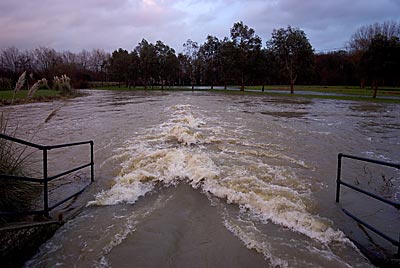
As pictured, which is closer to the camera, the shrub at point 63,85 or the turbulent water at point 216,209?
the turbulent water at point 216,209

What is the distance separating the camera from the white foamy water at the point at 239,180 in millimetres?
4367

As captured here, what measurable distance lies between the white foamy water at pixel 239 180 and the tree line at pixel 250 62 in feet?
68.7

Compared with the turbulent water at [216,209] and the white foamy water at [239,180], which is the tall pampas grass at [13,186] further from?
the white foamy water at [239,180]

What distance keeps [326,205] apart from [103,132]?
10.2 m

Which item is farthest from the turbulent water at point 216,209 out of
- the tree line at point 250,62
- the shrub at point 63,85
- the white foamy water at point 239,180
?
the shrub at point 63,85

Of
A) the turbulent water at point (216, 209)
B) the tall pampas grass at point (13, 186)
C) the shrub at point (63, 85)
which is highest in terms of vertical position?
the shrub at point (63, 85)

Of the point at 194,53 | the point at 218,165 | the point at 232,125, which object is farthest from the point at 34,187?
the point at 194,53

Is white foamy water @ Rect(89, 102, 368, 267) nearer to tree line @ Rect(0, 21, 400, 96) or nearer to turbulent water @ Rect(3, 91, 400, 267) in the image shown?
turbulent water @ Rect(3, 91, 400, 267)

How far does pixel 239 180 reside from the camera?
636 centimetres

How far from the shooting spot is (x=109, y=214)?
4883 mm

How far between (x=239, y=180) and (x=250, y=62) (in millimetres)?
46106

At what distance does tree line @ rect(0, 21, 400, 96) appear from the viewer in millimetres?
31125

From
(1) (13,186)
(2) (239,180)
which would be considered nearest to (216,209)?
(2) (239,180)

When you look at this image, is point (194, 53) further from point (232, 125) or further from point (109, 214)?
point (109, 214)
